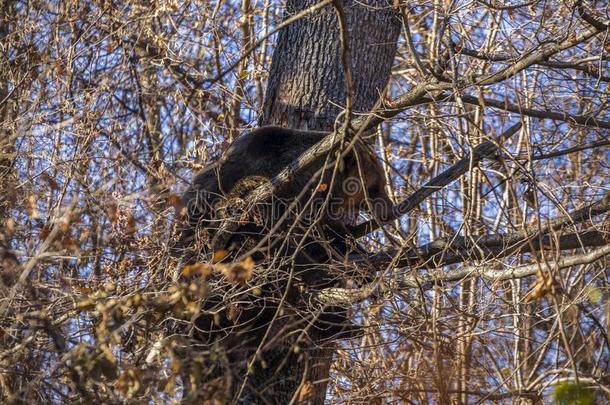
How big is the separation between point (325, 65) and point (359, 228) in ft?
4.11

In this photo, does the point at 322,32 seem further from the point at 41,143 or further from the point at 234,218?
the point at 41,143

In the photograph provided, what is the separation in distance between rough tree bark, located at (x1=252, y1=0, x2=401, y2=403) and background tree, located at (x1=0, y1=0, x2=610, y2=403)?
17mm

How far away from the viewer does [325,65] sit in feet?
20.6

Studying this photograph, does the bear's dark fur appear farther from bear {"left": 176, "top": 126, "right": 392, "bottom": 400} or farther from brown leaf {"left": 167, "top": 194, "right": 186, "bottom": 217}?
brown leaf {"left": 167, "top": 194, "right": 186, "bottom": 217}

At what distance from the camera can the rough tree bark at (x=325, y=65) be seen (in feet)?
20.6

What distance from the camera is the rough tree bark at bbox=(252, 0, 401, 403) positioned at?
627cm

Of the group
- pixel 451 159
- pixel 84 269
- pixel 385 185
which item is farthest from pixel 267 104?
pixel 451 159

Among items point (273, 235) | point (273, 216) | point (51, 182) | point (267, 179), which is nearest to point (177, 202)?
point (273, 235)

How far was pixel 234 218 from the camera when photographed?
5.39m

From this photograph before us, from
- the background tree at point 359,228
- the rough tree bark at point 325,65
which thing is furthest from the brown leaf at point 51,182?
the rough tree bark at point 325,65

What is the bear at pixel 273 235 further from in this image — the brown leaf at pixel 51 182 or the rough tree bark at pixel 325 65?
the brown leaf at pixel 51 182

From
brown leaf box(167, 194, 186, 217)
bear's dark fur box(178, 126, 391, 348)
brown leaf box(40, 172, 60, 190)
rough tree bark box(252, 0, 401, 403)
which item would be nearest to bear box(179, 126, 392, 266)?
bear's dark fur box(178, 126, 391, 348)

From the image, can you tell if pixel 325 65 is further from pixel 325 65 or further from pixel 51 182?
pixel 51 182

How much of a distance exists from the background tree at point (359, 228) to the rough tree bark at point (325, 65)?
0.7 inches
